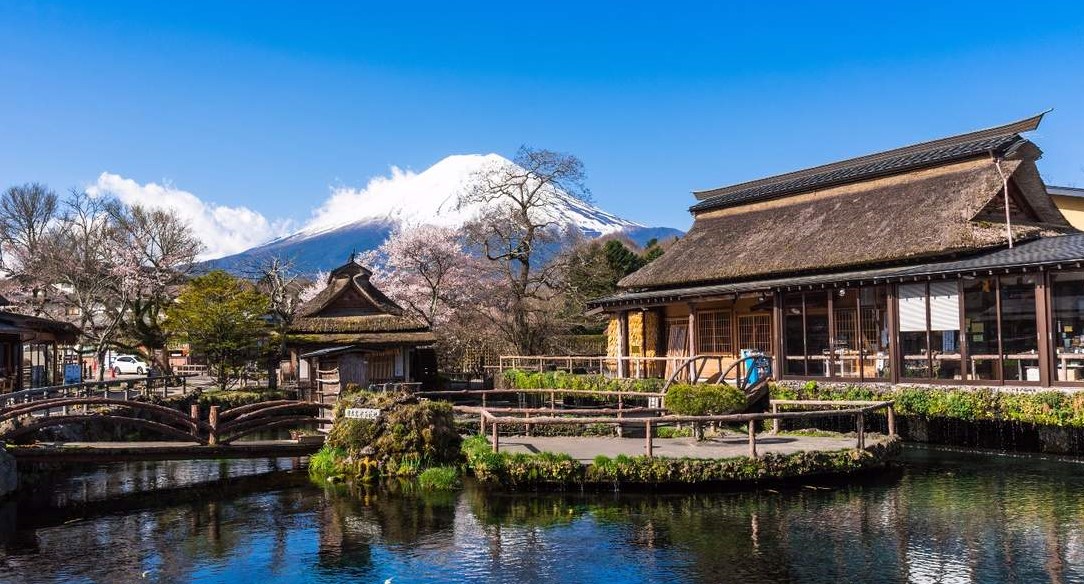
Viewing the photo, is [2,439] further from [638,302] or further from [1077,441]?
[1077,441]

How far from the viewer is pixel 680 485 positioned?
15703 mm

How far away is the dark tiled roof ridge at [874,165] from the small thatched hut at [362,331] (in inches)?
568

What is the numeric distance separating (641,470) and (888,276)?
37.6ft

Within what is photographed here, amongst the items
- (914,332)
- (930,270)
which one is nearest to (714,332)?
(914,332)

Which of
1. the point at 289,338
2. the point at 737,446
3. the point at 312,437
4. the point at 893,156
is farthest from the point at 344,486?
the point at 893,156

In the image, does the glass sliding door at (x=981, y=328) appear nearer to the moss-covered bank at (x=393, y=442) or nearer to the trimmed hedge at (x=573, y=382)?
the trimmed hedge at (x=573, y=382)

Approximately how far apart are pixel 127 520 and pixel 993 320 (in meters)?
20.2

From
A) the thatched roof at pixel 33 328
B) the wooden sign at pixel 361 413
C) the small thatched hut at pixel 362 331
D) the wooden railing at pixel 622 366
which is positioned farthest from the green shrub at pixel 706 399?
the thatched roof at pixel 33 328

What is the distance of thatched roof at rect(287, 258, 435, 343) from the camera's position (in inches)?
1380

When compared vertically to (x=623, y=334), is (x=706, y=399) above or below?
below

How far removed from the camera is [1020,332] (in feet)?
68.7

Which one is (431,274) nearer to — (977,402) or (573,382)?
(573,382)

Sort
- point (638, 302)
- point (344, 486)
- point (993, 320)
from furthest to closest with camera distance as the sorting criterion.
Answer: point (638, 302)
point (993, 320)
point (344, 486)

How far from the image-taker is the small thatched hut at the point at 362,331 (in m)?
34.3
